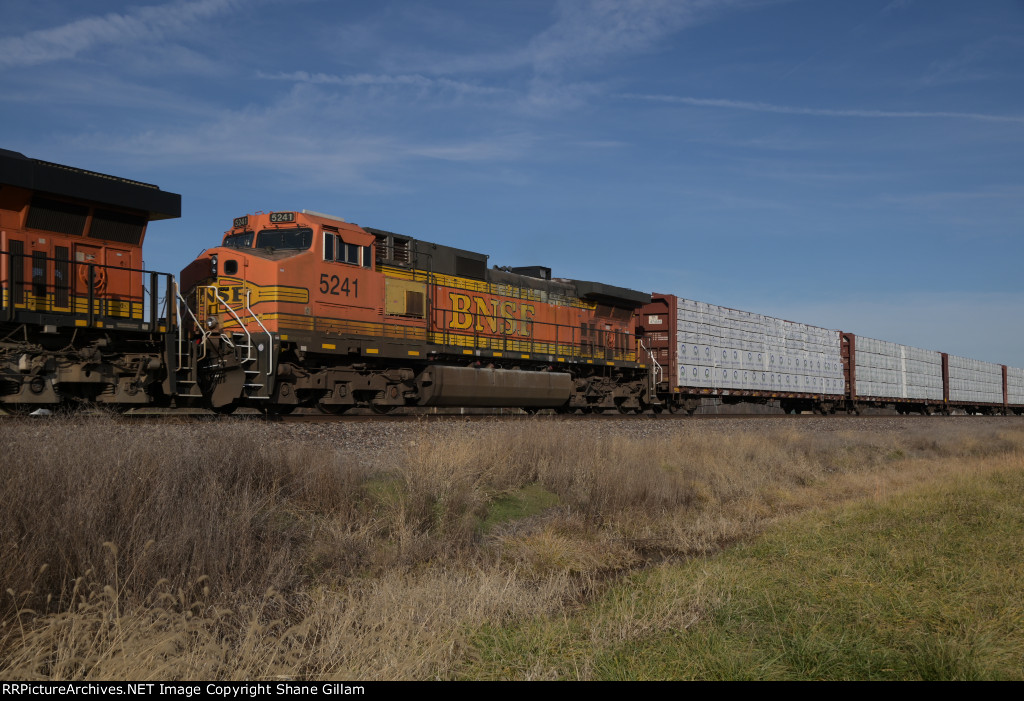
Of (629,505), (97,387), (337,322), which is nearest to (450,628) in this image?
(629,505)

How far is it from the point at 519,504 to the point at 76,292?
23.9 ft

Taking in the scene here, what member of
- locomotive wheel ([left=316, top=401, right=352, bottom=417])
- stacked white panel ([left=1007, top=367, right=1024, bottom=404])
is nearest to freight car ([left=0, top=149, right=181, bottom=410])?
locomotive wheel ([left=316, top=401, right=352, bottom=417])

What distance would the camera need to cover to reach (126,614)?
4.12 m

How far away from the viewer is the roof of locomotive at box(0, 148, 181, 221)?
10688 millimetres

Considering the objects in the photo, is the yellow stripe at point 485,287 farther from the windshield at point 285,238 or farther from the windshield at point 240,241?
the windshield at point 240,241

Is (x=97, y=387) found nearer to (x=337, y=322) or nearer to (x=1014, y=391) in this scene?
(x=337, y=322)

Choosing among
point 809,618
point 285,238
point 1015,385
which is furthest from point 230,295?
point 1015,385

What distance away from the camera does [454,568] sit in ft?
20.7

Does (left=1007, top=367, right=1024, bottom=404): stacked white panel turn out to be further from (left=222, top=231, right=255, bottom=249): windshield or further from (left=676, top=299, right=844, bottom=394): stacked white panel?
(left=222, top=231, right=255, bottom=249): windshield

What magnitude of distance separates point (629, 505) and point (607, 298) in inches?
558

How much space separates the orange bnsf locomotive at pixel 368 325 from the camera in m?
13.6

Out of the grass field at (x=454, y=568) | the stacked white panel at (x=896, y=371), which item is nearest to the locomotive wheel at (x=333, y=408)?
the grass field at (x=454, y=568)

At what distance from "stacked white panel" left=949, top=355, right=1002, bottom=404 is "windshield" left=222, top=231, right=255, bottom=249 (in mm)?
39497

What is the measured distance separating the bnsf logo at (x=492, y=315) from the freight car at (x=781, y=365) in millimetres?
5875
